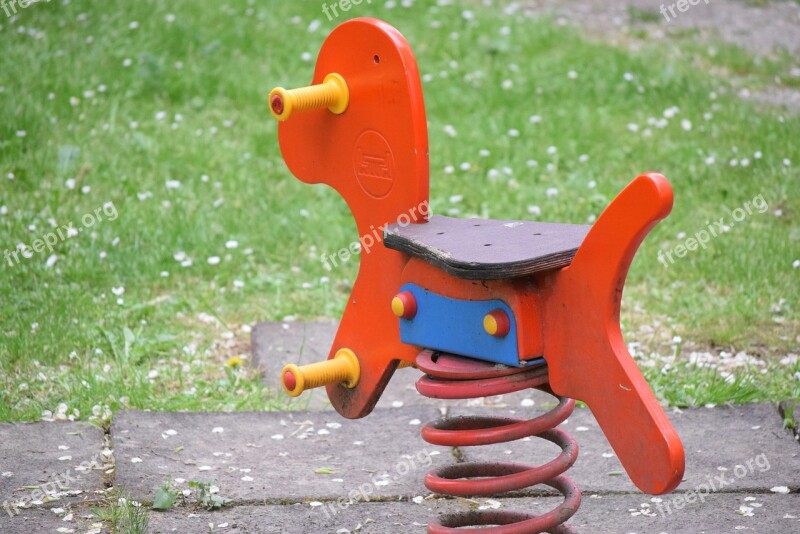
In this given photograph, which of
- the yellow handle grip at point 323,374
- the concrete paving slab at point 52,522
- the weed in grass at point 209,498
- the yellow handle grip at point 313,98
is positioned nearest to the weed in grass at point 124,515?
the concrete paving slab at point 52,522

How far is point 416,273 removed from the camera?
2418 millimetres

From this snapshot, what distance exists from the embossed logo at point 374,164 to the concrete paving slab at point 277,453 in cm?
96

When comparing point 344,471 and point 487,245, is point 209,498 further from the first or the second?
point 487,245

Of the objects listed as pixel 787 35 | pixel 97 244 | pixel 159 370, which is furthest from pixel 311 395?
pixel 787 35

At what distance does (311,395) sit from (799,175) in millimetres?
2957

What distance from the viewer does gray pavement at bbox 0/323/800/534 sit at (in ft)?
9.24

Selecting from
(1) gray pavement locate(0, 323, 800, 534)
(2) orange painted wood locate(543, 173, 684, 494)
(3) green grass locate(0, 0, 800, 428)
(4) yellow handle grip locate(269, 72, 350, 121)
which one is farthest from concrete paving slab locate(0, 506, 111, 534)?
(2) orange painted wood locate(543, 173, 684, 494)

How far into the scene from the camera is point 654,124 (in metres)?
5.82

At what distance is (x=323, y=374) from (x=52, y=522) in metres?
0.87

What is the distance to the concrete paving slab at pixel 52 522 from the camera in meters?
2.72

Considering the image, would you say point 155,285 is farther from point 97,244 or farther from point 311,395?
point 311,395

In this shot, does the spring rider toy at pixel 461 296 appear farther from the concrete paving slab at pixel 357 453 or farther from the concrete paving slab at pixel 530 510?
the concrete paving slab at pixel 357 453

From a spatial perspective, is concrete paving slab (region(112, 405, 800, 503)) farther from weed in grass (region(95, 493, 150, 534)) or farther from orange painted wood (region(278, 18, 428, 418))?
orange painted wood (region(278, 18, 428, 418))

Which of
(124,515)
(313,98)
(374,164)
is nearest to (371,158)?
(374,164)
